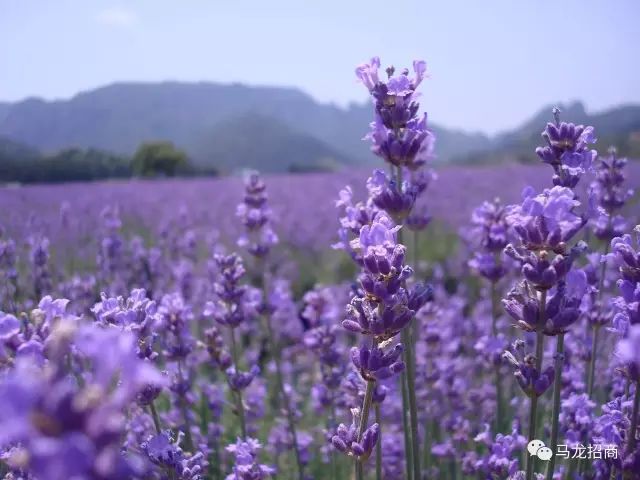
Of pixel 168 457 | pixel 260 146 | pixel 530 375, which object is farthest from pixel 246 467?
pixel 260 146

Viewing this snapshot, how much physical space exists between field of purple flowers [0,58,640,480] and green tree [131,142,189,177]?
450 inches

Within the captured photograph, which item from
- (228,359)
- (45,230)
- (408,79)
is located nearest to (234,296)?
(228,359)

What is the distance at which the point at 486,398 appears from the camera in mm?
3314

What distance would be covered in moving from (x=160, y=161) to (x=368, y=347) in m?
17.4

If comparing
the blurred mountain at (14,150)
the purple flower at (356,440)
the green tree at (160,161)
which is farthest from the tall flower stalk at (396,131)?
the green tree at (160,161)

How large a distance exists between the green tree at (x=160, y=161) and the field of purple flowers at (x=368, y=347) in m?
11.4

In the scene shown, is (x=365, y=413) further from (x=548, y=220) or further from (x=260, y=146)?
(x=260, y=146)

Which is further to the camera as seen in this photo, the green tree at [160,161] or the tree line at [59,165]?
the green tree at [160,161]

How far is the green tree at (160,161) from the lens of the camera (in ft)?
53.0

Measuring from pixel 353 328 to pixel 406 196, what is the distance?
56cm

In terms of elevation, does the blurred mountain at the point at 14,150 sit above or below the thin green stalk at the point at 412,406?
above

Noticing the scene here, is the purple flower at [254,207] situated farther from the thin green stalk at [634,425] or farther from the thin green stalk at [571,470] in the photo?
the thin green stalk at [634,425]

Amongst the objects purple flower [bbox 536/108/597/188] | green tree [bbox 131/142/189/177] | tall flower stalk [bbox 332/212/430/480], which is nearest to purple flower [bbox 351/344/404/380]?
tall flower stalk [bbox 332/212/430/480]

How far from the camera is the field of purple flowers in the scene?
81 cm
